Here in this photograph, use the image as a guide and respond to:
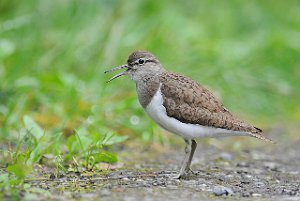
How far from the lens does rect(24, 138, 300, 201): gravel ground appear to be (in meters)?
5.91

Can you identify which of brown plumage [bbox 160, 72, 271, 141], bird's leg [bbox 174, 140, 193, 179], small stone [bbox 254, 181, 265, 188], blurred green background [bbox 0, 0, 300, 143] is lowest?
small stone [bbox 254, 181, 265, 188]

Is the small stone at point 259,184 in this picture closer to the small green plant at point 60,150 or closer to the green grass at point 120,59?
the small green plant at point 60,150

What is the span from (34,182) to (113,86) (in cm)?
397

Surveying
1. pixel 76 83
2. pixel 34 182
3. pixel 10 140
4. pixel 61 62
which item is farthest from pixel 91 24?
pixel 34 182

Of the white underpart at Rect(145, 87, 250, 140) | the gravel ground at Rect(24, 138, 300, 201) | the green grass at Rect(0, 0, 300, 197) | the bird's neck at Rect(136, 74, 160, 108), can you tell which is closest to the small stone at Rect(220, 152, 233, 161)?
the gravel ground at Rect(24, 138, 300, 201)

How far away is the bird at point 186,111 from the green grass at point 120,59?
1414mm

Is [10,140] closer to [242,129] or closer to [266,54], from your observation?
[242,129]

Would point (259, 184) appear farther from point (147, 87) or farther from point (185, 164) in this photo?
point (147, 87)

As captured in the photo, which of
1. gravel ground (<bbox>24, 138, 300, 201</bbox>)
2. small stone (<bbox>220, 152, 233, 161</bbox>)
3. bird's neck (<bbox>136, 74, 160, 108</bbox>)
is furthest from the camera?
small stone (<bbox>220, 152, 233, 161</bbox>)

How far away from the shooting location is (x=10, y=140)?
795 centimetres

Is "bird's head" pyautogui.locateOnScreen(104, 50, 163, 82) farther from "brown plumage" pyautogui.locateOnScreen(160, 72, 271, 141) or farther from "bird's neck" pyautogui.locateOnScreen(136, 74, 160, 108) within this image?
"brown plumage" pyautogui.locateOnScreen(160, 72, 271, 141)

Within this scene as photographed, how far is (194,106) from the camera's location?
6.96 meters

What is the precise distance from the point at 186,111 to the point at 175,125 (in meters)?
0.21

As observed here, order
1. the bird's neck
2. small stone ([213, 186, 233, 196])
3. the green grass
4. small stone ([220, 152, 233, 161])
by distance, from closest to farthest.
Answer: small stone ([213, 186, 233, 196])
the bird's neck
small stone ([220, 152, 233, 161])
the green grass
